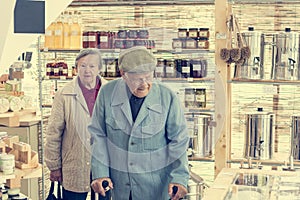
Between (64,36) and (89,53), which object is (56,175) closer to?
(89,53)

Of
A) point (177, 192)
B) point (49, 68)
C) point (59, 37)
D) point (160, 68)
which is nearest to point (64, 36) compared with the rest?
point (59, 37)

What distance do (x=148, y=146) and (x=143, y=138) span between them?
0.05 meters

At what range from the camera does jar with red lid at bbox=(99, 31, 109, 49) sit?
402cm

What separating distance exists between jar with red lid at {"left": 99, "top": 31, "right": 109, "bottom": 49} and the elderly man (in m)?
0.65

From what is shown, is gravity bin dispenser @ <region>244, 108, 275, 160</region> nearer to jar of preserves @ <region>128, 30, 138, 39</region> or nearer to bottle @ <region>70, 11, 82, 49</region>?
jar of preserves @ <region>128, 30, 138, 39</region>

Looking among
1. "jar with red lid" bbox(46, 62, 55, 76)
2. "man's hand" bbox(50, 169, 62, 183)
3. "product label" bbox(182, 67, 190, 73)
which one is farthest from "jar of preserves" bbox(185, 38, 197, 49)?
"man's hand" bbox(50, 169, 62, 183)

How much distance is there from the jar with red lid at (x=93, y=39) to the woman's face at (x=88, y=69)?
0.18 metres

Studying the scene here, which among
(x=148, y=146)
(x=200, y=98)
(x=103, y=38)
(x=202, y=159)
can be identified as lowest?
(x=202, y=159)

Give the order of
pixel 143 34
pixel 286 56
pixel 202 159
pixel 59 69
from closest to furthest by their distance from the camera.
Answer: pixel 286 56 < pixel 202 159 < pixel 143 34 < pixel 59 69

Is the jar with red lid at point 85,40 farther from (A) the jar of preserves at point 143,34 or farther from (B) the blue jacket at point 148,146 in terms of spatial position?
(B) the blue jacket at point 148,146

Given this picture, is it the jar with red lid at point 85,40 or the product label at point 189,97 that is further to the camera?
the jar with red lid at point 85,40

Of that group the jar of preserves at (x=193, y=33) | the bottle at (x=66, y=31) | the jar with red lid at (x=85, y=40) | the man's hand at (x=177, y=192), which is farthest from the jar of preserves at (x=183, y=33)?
the man's hand at (x=177, y=192)

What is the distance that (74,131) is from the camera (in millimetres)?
3730

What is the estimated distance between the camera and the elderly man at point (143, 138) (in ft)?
10.8
